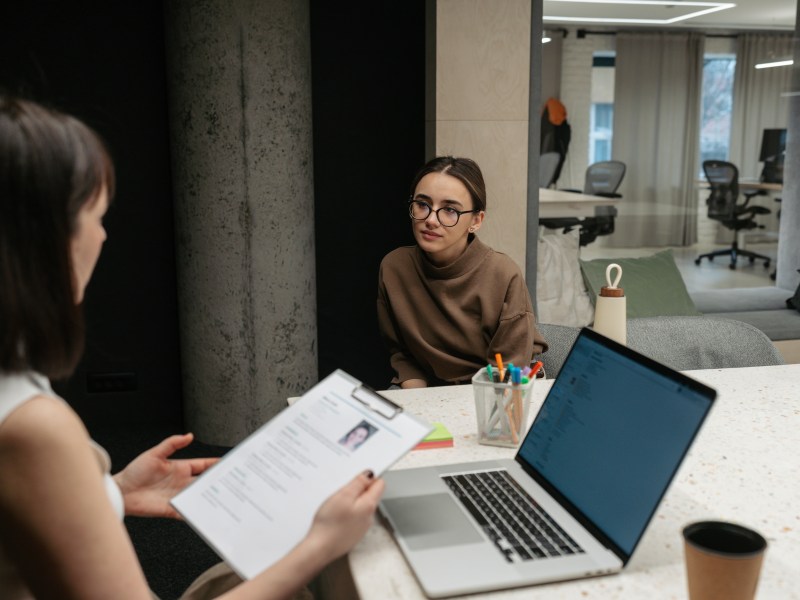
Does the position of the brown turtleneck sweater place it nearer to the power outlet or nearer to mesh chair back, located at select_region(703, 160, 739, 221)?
the power outlet

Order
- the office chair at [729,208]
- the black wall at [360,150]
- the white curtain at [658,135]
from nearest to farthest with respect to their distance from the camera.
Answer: the black wall at [360,150]
the office chair at [729,208]
the white curtain at [658,135]

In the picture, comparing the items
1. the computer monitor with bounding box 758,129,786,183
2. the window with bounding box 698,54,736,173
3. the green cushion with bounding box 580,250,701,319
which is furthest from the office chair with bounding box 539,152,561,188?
the computer monitor with bounding box 758,129,786,183

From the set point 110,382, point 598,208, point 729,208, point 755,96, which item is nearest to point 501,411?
point 110,382

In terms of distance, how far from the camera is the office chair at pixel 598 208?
4031 millimetres

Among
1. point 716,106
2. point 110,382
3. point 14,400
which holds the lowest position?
point 110,382

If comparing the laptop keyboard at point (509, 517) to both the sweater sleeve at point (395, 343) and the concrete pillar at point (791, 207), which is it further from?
the concrete pillar at point (791, 207)

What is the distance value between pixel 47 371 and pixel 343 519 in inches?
14.9

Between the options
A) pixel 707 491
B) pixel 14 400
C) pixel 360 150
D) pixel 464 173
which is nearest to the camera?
pixel 14 400

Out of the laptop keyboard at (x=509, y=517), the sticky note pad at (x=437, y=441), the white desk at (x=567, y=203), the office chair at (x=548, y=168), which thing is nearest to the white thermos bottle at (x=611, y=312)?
the sticky note pad at (x=437, y=441)

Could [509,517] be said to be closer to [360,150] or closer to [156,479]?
[156,479]

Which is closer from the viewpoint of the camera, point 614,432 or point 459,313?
point 614,432

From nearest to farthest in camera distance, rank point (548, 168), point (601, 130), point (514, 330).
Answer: point (514, 330)
point (548, 168)
point (601, 130)

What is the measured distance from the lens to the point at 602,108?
5887 millimetres

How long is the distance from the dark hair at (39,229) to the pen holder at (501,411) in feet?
2.40
